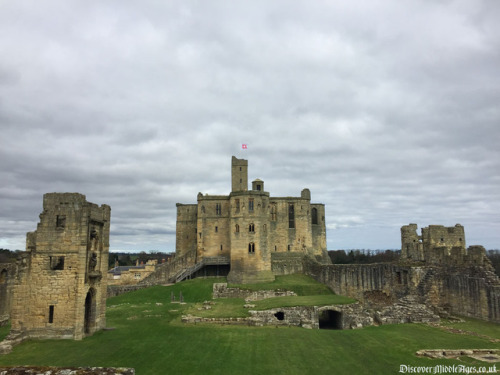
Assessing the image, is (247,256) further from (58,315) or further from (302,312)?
(58,315)

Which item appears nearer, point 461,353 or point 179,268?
point 461,353

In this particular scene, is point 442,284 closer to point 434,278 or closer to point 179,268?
point 434,278

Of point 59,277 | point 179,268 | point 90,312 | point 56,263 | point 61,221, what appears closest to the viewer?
point 59,277

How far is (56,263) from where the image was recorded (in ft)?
72.8

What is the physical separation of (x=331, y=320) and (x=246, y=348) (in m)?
17.2

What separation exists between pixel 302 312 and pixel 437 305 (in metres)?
10.4

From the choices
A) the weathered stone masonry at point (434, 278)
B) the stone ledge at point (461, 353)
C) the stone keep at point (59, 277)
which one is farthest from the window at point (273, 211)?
the stone ledge at point (461, 353)

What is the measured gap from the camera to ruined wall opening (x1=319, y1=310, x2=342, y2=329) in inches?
1189

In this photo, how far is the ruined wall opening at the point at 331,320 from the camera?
30211 mm

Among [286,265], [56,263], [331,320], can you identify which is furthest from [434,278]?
[56,263]

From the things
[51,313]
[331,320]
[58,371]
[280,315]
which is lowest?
[331,320]

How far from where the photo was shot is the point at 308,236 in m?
53.9

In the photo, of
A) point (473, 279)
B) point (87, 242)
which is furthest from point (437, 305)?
point (87, 242)

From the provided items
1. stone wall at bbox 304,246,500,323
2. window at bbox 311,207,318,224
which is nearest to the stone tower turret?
window at bbox 311,207,318,224
